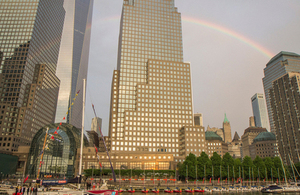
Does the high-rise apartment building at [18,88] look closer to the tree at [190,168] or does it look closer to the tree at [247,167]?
the tree at [190,168]

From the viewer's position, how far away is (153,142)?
17538 centimetres

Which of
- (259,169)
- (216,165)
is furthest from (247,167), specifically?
(216,165)

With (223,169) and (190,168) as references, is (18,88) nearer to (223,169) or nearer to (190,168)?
(190,168)

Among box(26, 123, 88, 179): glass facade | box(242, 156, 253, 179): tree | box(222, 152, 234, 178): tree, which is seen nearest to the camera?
box(222, 152, 234, 178): tree

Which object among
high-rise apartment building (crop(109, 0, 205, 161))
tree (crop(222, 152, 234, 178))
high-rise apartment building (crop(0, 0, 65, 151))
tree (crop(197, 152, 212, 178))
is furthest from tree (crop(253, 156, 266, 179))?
high-rise apartment building (crop(0, 0, 65, 151))

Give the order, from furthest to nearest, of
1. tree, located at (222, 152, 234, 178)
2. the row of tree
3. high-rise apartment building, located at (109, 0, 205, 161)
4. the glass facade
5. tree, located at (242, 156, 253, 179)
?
high-rise apartment building, located at (109, 0, 205, 161), the glass facade, tree, located at (242, 156, 253, 179), tree, located at (222, 152, 234, 178), the row of tree

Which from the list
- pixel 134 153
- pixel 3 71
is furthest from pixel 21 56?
pixel 134 153

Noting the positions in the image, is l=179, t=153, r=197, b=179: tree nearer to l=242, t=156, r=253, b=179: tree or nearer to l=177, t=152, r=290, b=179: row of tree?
l=177, t=152, r=290, b=179: row of tree

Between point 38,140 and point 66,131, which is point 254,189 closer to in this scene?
point 66,131

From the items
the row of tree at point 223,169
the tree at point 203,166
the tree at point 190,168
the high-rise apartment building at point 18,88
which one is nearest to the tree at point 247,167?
the row of tree at point 223,169

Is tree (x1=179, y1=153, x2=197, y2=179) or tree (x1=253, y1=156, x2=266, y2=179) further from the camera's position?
tree (x1=253, y1=156, x2=266, y2=179)

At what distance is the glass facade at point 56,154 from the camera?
123250 mm

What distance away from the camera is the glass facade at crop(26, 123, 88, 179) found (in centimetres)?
12325

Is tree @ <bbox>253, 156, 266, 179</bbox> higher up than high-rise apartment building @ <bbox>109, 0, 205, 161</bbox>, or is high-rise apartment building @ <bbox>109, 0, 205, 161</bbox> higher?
high-rise apartment building @ <bbox>109, 0, 205, 161</bbox>
